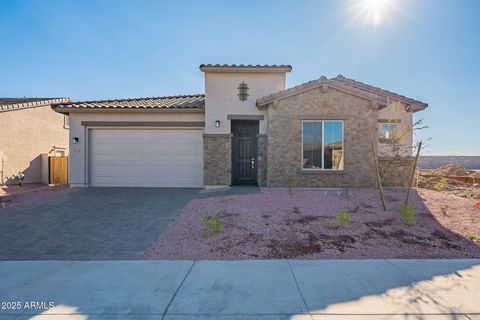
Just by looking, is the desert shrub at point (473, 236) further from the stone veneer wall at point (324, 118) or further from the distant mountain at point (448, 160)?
the distant mountain at point (448, 160)

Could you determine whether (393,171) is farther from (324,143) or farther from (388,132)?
(324,143)

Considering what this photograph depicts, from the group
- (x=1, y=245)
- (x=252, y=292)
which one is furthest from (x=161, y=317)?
(x=1, y=245)

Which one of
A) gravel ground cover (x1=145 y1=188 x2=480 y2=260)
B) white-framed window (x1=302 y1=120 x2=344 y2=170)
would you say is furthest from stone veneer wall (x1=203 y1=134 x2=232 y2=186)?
white-framed window (x1=302 y1=120 x2=344 y2=170)

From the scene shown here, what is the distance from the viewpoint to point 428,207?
7602 mm

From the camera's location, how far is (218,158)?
11.2 meters

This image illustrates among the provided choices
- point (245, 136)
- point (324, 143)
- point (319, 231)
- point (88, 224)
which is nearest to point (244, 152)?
point (245, 136)

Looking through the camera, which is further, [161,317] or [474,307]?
[474,307]

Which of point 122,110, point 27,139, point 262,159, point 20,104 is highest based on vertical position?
point 20,104

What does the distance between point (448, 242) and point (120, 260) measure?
6377 mm

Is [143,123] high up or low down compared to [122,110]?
down

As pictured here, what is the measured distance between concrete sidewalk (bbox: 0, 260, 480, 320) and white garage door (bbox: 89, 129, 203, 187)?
7.52m

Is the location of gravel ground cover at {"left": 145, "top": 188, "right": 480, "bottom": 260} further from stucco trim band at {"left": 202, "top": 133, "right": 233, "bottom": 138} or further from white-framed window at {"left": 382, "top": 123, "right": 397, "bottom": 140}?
stucco trim band at {"left": 202, "top": 133, "right": 233, "bottom": 138}

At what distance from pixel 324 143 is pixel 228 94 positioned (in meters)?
4.63

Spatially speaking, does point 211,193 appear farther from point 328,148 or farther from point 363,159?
point 363,159
